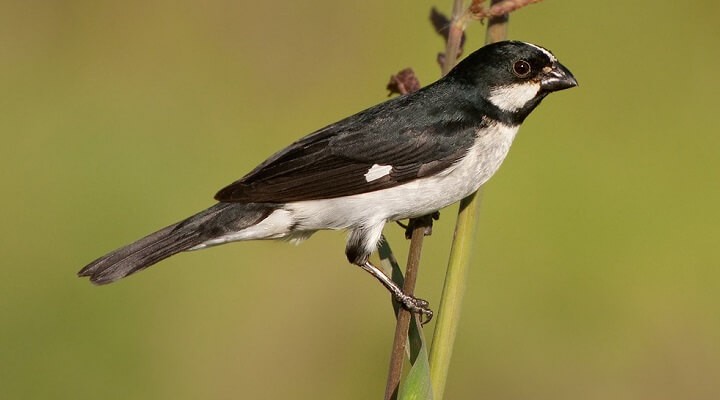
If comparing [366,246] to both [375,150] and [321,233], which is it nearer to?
[375,150]

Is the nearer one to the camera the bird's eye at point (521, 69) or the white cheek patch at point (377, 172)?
the bird's eye at point (521, 69)

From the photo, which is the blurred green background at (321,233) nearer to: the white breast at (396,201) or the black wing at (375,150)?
the white breast at (396,201)

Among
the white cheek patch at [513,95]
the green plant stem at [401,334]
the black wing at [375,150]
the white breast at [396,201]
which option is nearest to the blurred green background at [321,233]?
the white breast at [396,201]

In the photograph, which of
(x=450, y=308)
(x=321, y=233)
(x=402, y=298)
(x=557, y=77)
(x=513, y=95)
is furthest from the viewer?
(x=321, y=233)

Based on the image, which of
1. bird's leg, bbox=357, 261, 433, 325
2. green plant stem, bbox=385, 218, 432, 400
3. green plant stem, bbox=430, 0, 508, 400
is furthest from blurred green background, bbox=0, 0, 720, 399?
green plant stem, bbox=430, 0, 508, 400

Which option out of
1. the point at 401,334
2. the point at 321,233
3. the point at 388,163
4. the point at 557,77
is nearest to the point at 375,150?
the point at 388,163

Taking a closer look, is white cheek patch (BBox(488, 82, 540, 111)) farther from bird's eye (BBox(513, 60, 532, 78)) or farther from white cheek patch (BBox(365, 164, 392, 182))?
white cheek patch (BBox(365, 164, 392, 182))
